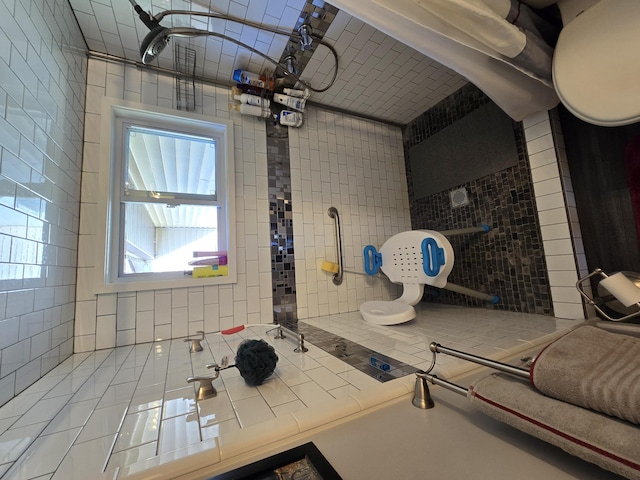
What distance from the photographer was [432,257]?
138cm

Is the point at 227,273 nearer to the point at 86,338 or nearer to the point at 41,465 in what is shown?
the point at 86,338

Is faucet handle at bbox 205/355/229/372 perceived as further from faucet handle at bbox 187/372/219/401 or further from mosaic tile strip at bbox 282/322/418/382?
mosaic tile strip at bbox 282/322/418/382

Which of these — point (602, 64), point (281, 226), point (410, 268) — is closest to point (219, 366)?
point (281, 226)

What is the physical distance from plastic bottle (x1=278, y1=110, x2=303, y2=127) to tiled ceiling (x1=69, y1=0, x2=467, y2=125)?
0.74 feet

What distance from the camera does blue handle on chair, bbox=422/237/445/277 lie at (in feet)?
4.46

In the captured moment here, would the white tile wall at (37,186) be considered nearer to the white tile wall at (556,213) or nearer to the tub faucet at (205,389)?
the tub faucet at (205,389)

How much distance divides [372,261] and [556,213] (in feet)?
3.41

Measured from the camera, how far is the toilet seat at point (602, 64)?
0.85 m

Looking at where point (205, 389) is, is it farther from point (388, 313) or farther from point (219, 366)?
point (388, 313)

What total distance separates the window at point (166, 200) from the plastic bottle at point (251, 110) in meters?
0.13

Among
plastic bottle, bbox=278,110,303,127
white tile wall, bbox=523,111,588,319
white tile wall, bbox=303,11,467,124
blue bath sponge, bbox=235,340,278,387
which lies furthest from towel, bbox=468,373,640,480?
plastic bottle, bbox=278,110,303,127

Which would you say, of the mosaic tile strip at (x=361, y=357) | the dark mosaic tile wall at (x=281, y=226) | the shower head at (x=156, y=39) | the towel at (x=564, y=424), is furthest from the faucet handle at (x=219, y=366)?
the shower head at (x=156, y=39)

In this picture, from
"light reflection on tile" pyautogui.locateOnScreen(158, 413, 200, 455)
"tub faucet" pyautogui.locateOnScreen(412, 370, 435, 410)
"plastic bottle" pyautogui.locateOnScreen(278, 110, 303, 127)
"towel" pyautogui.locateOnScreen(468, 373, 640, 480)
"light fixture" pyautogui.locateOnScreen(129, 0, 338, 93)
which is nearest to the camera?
"towel" pyautogui.locateOnScreen(468, 373, 640, 480)

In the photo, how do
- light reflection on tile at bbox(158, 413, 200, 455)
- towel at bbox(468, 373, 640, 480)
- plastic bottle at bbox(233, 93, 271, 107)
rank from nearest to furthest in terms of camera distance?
towel at bbox(468, 373, 640, 480) → light reflection on tile at bbox(158, 413, 200, 455) → plastic bottle at bbox(233, 93, 271, 107)
